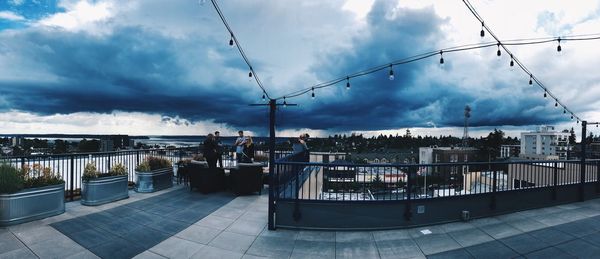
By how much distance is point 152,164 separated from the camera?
852 cm

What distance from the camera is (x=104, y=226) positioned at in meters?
5.35

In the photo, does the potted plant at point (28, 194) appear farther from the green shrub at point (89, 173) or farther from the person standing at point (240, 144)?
the person standing at point (240, 144)

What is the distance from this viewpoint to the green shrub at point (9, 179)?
17.1 feet

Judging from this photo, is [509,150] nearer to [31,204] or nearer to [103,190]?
[103,190]

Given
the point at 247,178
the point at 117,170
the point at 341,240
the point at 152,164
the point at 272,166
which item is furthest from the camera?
the point at 152,164

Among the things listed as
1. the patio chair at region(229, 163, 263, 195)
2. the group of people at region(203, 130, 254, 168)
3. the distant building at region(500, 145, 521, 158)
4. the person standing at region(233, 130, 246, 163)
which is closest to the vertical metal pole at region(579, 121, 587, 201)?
the patio chair at region(229, 163, 263, 195)

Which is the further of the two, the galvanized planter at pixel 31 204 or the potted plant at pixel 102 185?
the potted plant at pixel 102 185

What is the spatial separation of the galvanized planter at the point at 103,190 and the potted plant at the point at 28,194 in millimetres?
633

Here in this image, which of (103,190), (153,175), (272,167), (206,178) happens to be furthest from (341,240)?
(153,175)

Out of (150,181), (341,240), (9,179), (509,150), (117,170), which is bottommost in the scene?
(509,150)

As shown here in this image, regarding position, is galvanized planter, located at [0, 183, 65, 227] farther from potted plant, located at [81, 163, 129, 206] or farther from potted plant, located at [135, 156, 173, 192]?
potted plant, located at [135, 156, 173, 192]

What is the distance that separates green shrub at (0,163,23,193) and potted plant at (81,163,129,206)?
136 centimetres

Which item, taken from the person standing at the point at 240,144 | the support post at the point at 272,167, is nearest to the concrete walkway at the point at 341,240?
the support post at the point at 272,167

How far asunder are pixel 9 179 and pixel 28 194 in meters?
0.43
